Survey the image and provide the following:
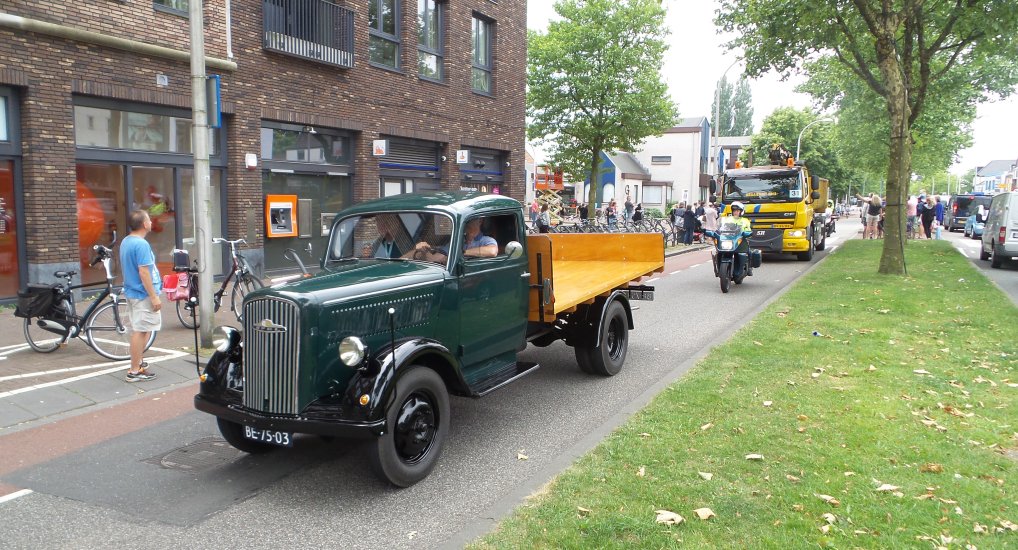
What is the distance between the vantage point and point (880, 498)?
162 inches

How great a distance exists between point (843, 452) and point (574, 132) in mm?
29161

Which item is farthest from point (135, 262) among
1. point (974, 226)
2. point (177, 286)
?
point (974, 226)

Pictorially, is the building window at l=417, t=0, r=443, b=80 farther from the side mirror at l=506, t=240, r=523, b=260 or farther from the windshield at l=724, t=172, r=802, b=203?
the side mirror at l=506, t=240, r=523, b=260

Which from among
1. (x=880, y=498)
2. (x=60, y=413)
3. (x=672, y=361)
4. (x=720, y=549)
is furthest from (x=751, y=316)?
Result: (x=60, y=413)

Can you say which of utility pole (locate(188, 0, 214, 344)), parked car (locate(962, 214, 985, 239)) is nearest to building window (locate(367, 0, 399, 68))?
utility pole (locate(188, 0, 214, 344))

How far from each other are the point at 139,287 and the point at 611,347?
494cm

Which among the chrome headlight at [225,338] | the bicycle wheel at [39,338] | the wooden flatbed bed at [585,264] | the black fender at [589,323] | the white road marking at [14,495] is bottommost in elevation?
the white road marking at [14,495]

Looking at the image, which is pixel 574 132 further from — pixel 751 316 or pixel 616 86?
pixel 751 316

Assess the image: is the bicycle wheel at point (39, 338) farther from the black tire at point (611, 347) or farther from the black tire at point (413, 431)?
the black tire at point (611, 347)

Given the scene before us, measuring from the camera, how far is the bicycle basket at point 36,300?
7742 millimetres

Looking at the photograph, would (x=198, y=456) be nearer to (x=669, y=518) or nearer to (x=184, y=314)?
(x=669, y=518)

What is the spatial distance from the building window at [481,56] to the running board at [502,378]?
15628mm

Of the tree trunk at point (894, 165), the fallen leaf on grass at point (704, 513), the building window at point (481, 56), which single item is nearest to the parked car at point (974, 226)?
the tree trunk at point (894, 165)

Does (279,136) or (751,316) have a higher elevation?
(279,136)
